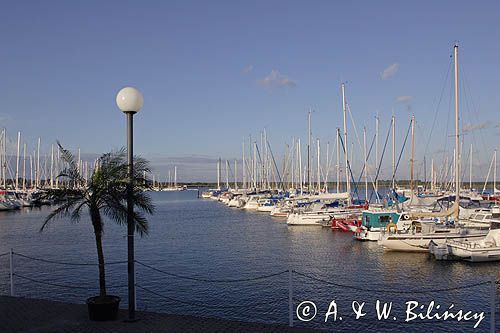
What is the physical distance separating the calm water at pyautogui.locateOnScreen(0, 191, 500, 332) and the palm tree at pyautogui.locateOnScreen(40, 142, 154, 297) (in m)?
5.52

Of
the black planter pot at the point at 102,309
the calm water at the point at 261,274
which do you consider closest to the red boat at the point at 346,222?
the calm water at the point at 261,274

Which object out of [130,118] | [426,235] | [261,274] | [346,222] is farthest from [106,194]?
[346,222]

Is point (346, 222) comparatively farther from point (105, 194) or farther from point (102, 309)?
point (102, 309)

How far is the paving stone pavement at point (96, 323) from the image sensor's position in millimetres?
9773

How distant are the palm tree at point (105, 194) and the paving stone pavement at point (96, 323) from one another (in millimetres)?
937

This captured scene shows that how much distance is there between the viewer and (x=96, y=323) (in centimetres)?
1028

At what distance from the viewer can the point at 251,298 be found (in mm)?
20609

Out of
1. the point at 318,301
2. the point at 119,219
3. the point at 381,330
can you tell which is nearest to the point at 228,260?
the point at 318,301

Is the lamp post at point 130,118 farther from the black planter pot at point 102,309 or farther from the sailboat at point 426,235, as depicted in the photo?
the sailboat at point 426,235

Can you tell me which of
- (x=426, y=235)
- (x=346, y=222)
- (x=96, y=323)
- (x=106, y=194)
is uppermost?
(x=106, y=194)

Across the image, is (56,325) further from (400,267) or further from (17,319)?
(400,267)

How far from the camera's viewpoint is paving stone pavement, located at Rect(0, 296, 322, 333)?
32.1ft

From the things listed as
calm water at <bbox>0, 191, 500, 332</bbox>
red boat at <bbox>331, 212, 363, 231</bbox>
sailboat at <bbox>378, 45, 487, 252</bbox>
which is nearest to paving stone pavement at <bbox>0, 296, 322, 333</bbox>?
calm water at <bbox>0, 191, 500, 332</bbox>

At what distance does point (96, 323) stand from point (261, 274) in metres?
17.3
